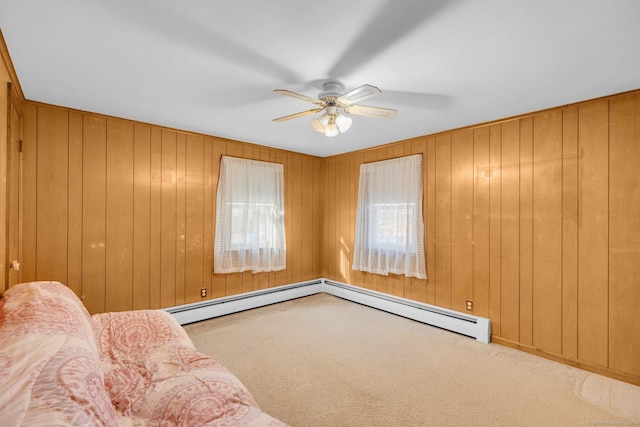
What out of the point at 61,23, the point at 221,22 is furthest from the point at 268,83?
the point at 61,23

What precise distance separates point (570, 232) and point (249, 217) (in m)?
3.64

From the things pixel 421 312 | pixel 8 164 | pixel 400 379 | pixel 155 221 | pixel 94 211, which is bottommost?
pixel 400 379

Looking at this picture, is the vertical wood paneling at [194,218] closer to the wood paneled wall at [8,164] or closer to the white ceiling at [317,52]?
the white ceiling at [317,52]

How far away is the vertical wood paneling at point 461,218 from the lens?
348 centimetres

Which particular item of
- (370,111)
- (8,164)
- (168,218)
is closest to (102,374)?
(8,164)

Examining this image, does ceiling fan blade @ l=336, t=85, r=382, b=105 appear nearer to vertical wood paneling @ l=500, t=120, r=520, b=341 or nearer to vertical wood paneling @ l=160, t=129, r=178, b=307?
vertical wood paneling @ l=500, t=120, r=520, b=341

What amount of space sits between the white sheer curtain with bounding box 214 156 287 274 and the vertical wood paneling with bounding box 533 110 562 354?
3.18m

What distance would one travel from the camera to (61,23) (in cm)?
168

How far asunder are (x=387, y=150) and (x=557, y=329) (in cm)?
279

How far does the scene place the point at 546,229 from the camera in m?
2.92

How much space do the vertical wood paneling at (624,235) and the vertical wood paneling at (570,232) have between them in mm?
232

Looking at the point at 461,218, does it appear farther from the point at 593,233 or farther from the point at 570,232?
the point at 593,233

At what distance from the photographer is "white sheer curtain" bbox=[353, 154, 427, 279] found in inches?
154

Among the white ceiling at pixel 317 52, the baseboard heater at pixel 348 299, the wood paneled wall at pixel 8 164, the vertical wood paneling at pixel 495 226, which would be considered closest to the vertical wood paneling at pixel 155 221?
the baseboard heater at pixel 348 299
